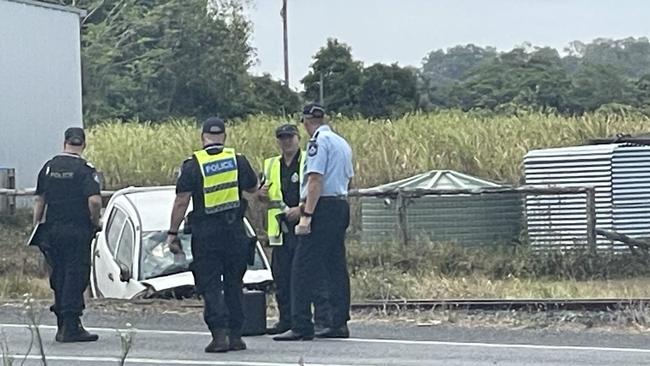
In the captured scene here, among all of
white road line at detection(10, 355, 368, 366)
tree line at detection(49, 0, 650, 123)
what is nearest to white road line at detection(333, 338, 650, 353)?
white road line at detection(10, 355, 368, 366)

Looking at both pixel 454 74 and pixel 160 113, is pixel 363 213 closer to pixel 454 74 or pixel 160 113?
pixel 160 113

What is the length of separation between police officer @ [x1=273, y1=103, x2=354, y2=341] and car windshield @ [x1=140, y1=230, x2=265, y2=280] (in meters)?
2.57

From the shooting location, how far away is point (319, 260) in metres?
10.4

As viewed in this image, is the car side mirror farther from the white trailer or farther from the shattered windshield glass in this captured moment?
the white trailer

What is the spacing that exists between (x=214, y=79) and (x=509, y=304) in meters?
42.4

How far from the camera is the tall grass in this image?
24906 millimetres

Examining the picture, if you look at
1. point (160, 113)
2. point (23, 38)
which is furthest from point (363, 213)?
point (160, 113)

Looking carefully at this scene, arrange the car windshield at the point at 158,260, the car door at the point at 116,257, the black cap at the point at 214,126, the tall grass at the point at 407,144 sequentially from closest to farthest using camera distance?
the black cap at the point at 214,126 → the car windshield at the point at 158,260 → the car door at the point at 116,257 → the tall grass at the point at 407,144

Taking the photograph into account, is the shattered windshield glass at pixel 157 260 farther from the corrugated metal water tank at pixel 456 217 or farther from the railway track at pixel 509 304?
the corrugated metal water tank at pixel 456 217

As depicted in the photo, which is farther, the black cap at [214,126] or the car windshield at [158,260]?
the car windshield at [158,260]

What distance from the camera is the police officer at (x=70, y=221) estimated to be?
10.6 meters

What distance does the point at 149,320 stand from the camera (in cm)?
1209

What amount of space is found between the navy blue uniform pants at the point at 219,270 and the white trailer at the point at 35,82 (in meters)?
19.4

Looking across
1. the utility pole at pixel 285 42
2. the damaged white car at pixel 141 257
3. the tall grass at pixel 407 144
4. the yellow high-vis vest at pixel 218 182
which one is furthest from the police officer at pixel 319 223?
the utility pole at pixel 285 42
